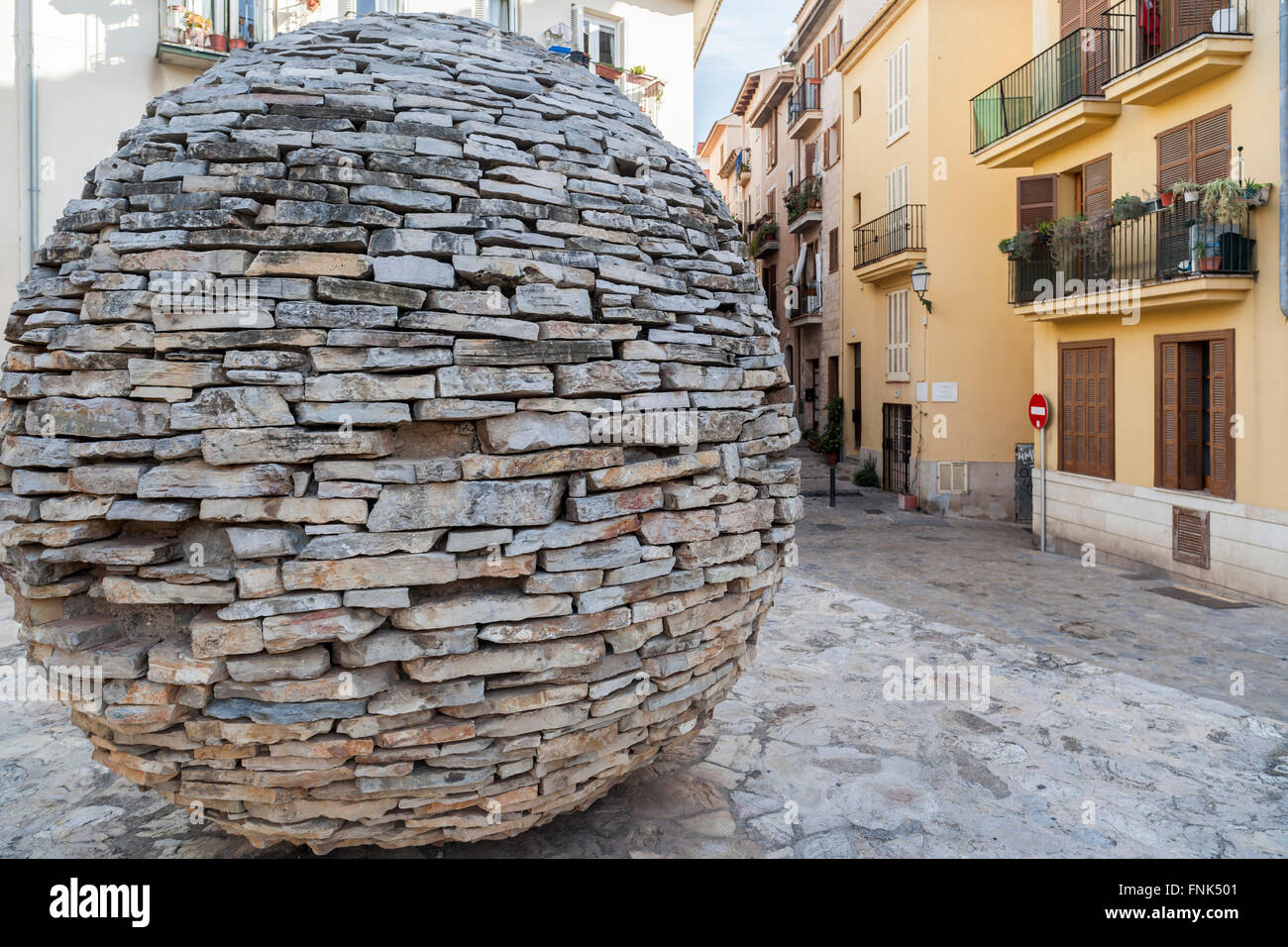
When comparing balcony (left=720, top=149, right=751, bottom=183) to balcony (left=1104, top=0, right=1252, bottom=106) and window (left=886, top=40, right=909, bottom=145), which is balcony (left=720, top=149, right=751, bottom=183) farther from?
balcony (left=1104, top=0, right=1252, bottom=106)

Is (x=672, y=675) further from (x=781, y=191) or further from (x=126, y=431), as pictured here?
(x=781, y=191)

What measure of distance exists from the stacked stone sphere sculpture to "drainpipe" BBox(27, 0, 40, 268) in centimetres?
1009

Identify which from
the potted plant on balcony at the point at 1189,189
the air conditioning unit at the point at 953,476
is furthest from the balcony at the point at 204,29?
the air conditioning unit at the point at 953,476

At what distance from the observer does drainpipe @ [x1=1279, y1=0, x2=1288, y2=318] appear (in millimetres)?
8977

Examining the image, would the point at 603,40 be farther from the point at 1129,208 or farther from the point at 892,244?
the point at 1129,208

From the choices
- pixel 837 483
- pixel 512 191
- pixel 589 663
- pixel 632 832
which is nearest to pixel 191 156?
pixel 512 191

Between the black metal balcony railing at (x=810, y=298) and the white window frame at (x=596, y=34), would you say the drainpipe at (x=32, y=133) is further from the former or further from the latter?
the black metal balcony railing at (x=810, y=298)

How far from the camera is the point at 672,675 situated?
12.6 feet

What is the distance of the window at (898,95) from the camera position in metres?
17.7

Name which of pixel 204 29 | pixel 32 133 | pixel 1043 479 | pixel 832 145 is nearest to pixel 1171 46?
pixel 1043 479

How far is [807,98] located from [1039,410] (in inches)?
600

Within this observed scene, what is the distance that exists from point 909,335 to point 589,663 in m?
15.9

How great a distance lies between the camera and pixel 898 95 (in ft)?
59.7

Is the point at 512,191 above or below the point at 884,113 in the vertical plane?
below
